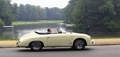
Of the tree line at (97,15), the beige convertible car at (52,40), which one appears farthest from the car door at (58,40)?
the tree line at (97,15)

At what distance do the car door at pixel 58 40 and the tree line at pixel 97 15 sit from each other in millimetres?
44347

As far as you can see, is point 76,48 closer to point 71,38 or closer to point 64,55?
point 71,38

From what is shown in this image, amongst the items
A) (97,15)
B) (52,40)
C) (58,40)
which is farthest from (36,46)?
(97,15)

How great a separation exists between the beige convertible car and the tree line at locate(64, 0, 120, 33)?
44.0 m

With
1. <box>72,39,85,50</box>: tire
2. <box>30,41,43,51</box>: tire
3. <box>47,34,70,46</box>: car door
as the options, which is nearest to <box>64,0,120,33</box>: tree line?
<box>72,39,85,50</box>: tire

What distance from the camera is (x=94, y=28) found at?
211ft

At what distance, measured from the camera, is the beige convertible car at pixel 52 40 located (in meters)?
14.8

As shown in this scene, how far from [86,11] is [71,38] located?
4936cm

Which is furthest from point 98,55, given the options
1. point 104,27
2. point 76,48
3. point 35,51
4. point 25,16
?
point 25,16

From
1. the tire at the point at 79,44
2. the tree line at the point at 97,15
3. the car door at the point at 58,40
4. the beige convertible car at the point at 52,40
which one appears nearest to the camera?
the beige convertible car at the point at 52,40

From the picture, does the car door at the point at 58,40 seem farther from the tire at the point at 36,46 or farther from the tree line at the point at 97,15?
the tree line at the point at 97,15

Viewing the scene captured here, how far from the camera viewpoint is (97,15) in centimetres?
6353

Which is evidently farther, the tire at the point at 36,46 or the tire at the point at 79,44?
the tire at the point at 79,44

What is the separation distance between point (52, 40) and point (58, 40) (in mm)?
325
